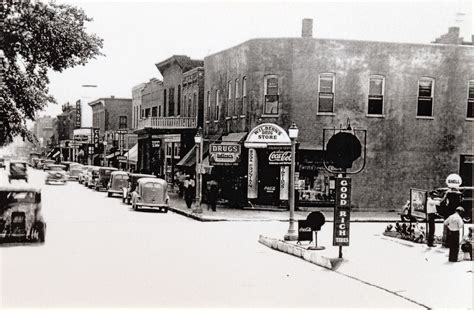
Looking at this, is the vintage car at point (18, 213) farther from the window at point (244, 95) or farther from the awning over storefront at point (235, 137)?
the window at point (244, 95)

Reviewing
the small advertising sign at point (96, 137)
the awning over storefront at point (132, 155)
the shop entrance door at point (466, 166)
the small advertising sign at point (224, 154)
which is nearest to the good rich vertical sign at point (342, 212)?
the small advertising sign at point (224, 154)

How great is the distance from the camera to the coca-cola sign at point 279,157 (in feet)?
106

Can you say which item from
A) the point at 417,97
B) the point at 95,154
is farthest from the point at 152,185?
the point at 95,154

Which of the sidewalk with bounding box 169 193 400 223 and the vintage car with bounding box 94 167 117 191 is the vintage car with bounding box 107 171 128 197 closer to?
the vintage car with bounding box 94 167 117 191

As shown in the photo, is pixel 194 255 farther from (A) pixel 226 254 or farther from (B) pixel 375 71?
(B) pixel 375 71

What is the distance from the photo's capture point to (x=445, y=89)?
33594 millimetres

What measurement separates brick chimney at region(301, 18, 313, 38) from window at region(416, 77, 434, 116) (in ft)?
19.3

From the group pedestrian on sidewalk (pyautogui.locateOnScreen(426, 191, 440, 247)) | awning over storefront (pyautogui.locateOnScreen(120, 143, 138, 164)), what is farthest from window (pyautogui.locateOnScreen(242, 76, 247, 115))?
awning over storefront (pyautogui.locateOnScreen(120, 143, 138, 164))

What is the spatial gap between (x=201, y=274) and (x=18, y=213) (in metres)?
5.84

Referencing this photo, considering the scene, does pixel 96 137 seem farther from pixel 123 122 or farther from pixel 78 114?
pixel 78 114

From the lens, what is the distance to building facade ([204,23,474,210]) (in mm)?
32938

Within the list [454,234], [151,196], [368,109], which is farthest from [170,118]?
[454,234]

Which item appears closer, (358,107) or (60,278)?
(60,278)

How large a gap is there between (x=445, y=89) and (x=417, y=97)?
139cm
